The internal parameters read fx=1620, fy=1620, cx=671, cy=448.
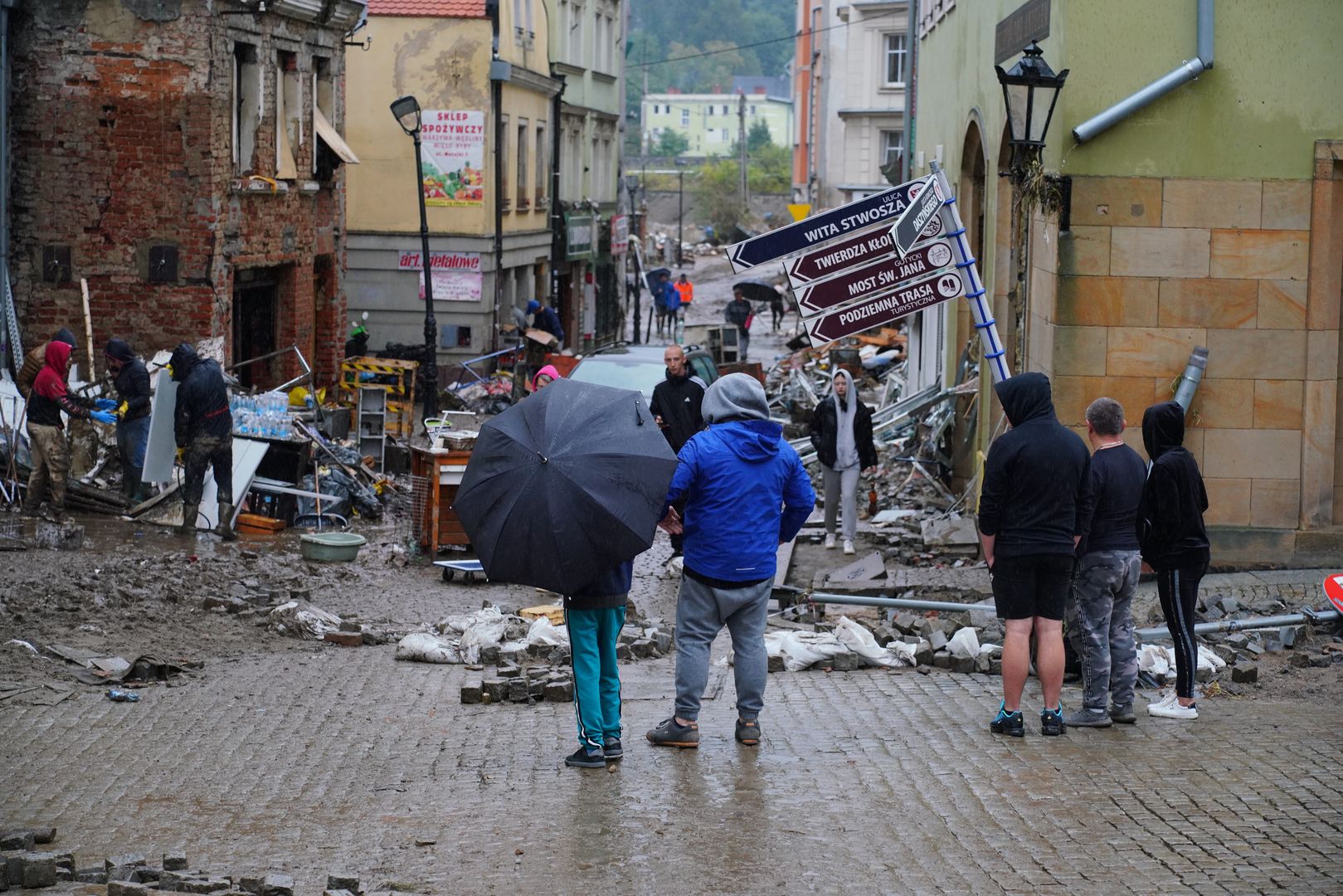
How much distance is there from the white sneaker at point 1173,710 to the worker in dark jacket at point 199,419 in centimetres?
986

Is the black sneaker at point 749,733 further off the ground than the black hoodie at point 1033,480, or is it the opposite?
the black hoodie at point 1033,480

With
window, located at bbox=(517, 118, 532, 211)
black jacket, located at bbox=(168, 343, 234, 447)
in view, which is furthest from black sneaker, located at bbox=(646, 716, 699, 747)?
window, located at bbox=(517, 118, 532, 211)

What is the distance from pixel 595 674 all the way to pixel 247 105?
16117 mm

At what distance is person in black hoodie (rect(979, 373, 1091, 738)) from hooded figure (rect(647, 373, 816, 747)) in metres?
0.97

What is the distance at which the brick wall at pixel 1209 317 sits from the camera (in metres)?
12.5

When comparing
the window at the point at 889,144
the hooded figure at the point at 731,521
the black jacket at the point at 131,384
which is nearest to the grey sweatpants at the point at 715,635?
the hooded figure at the point at 731,521

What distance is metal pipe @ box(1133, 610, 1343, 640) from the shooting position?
966 cm

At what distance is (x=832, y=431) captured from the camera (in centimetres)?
1531

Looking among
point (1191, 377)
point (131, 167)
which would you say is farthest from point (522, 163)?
point (1191, 377)

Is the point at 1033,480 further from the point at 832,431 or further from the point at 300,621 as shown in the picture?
the point at 832,431

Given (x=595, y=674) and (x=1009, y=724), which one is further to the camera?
(x=1009, y=724)

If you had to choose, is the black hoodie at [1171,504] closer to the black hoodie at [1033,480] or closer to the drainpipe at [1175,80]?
the black hoodie at [1033,480]

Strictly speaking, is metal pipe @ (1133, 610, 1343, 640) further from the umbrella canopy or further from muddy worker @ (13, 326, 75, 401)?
the umbrella canopy

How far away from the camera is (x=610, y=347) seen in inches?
941
